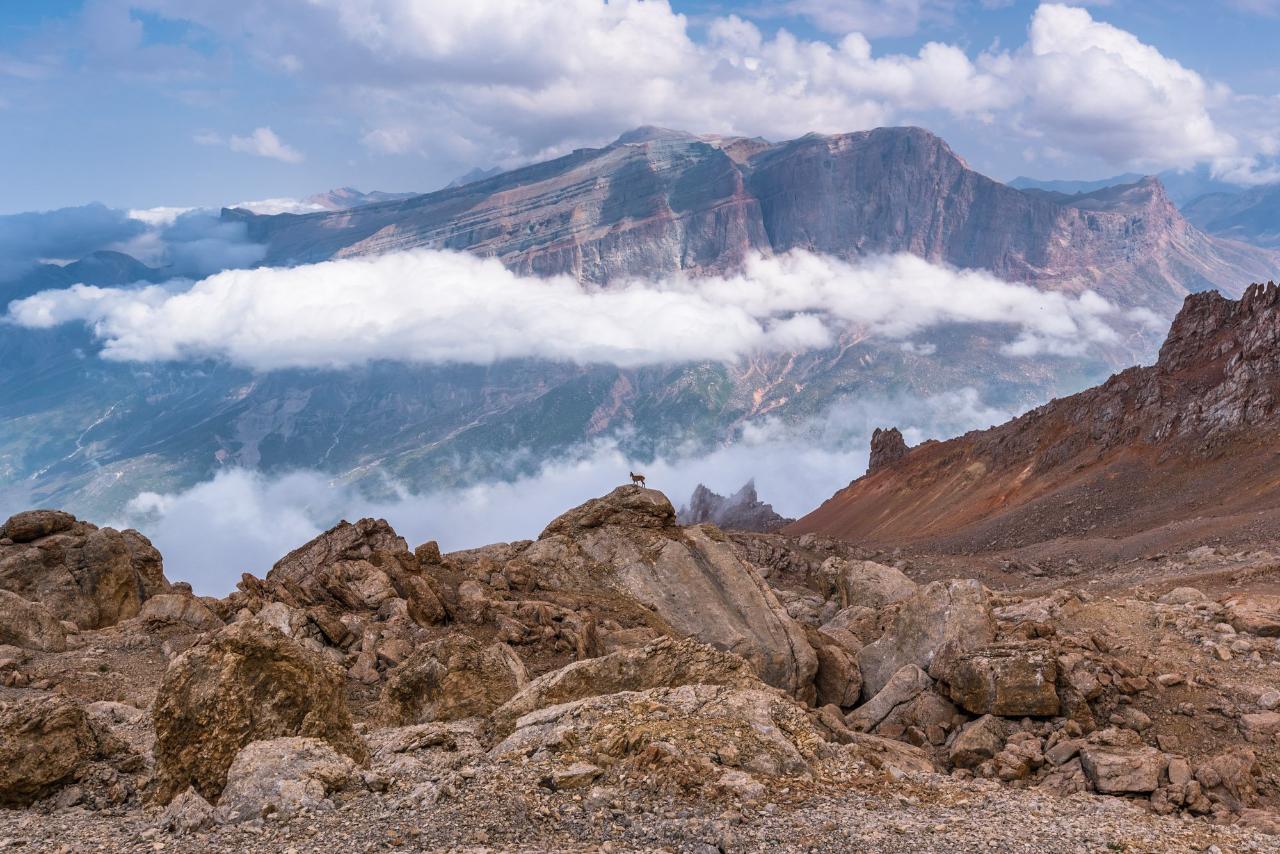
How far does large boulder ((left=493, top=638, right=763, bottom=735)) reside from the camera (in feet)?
67.2

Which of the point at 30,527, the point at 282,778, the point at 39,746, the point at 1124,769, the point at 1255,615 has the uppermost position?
the point at 30,527

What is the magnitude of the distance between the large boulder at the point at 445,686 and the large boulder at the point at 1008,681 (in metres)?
11.8

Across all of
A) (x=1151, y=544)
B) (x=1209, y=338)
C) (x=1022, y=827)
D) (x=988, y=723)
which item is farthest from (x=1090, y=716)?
(x=1209, y=338)

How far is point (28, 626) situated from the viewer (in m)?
27.9

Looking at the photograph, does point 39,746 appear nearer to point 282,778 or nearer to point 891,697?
point 282,778

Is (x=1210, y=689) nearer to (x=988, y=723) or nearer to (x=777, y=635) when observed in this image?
(x=988, y=723)

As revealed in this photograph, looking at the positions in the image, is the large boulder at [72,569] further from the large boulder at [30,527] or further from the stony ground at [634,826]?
the stony ground at [634,826]

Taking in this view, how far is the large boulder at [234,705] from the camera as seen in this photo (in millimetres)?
15695

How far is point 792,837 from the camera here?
1427 centimetres

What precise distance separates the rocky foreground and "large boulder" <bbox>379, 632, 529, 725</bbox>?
0.07 meters

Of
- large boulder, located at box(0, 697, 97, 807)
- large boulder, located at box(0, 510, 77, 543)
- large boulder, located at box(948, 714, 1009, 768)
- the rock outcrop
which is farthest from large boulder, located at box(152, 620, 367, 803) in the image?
the rock outcrop

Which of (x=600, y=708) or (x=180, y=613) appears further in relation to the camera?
(x=180, y=613)

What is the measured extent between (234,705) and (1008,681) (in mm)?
18177

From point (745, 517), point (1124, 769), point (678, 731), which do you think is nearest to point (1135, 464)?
point (1124, 769)
